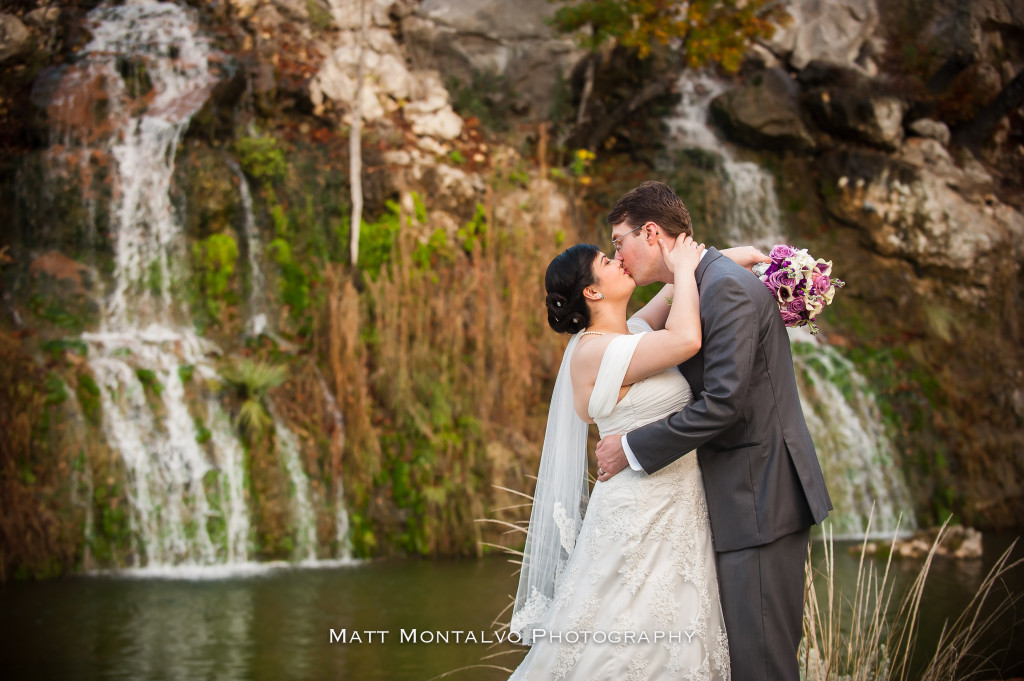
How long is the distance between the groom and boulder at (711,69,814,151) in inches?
528

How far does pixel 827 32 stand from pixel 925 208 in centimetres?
465

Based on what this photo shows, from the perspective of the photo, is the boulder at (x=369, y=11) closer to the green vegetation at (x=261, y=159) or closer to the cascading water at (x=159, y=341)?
the cascading water at (x=159, y=341)

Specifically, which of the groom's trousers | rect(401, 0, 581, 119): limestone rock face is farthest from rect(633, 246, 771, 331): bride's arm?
rect(401, 0, 581, 119): limestone rock face

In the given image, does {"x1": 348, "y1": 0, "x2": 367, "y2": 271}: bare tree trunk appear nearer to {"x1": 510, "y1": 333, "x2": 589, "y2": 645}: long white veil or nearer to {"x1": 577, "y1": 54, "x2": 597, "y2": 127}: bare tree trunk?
{"x1": 577, "y1": 54, "x2": 597, "y2": 127}: bare tree trunk

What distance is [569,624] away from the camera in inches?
121

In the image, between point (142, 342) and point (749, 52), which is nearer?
point (142, 342)

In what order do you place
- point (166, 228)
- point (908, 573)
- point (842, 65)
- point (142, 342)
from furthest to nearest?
point (842, 65)
point (166, 228)
point (142, 342)
point (908, 573)

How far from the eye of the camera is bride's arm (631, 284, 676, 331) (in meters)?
3.65

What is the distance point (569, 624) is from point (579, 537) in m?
0.34

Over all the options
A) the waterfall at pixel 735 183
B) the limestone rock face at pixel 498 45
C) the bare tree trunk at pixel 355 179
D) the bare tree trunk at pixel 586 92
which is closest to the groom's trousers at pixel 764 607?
the bare tree trunk at pixel 355 179

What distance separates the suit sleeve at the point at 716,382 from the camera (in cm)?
290

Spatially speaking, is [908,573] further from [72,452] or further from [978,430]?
[72,452]

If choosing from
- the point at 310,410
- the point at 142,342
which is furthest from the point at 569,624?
the point at 142,342

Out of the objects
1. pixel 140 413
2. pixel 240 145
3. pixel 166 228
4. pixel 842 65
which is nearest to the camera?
pixel 140 413
